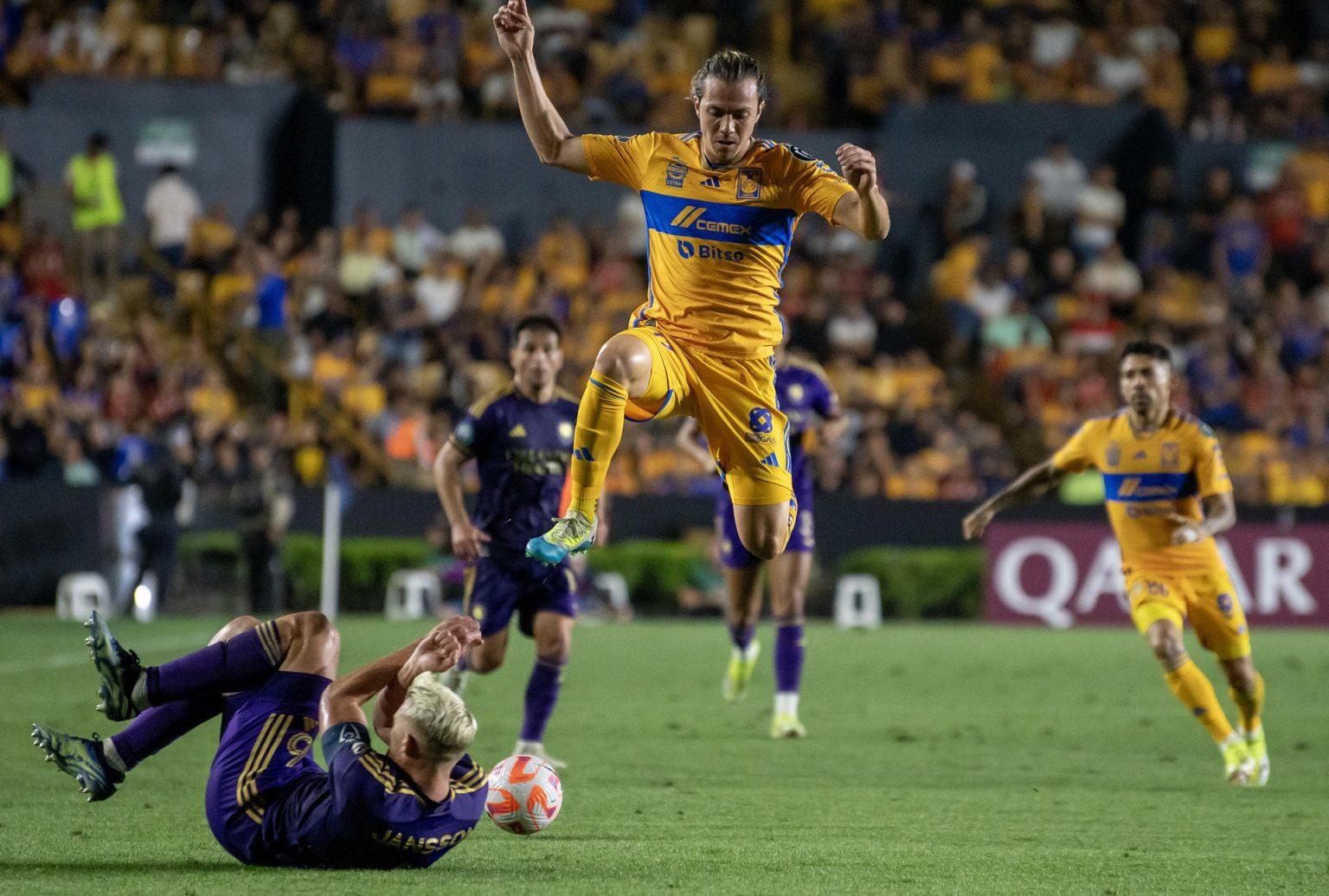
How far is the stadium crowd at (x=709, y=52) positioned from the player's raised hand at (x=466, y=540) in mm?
14988

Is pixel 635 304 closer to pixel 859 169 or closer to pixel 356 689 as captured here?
pixel 859 169

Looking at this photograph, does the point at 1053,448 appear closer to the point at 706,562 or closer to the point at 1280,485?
the point at 1280,485

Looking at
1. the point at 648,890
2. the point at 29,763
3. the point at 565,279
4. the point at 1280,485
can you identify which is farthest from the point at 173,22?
the point at 648,890

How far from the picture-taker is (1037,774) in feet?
29.8

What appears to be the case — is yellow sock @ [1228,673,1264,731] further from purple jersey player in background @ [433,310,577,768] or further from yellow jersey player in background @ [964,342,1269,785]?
purple jersey player in background @ [433,310,577,768]

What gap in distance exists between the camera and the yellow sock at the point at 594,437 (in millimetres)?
6965

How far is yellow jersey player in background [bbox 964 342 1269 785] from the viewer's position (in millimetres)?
9195

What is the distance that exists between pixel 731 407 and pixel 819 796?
2.01 m

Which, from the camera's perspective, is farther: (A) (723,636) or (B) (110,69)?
(B) (110,69)

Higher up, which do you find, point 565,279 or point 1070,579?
point 565,279

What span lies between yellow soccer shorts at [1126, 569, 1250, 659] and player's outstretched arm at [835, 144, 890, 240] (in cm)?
333

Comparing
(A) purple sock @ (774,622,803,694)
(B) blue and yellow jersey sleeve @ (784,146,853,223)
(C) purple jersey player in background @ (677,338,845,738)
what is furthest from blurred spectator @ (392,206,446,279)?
(B) blue and yellow jersey sleeve @ (784,146,853,223)

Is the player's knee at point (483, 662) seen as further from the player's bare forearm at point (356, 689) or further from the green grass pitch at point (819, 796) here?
the player's bare forearm at point (356, 689)

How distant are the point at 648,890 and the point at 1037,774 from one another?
148 inches
